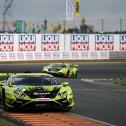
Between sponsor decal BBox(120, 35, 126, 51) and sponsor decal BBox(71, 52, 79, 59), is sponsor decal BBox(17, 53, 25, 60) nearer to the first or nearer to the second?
sponsor decal BBox(71, 52, 79, 59)

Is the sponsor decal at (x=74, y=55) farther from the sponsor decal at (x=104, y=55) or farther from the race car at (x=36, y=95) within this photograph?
the race car at (x=36, y=95)

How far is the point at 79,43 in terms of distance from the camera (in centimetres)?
6812

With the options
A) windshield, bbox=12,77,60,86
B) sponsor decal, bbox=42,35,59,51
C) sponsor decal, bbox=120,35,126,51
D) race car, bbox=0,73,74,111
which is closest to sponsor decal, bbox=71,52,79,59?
sponsor decal, bbox=42,35,59,51

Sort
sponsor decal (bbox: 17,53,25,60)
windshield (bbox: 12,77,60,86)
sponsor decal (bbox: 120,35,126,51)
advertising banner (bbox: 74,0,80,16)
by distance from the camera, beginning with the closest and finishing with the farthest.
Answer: windshield (bbox: 12,77,60,86) → sponsor decal (bbox: 17,53,25,60) → sponsor decal (bbox: 120,35,126,51) → advertising banner (bbox: 74,0,80,16)

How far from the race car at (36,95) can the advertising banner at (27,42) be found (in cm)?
4778

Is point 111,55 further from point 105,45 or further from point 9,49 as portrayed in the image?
point 9,49

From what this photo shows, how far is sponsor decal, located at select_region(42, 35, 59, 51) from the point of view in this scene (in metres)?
66.4

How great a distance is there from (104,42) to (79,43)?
136 inches

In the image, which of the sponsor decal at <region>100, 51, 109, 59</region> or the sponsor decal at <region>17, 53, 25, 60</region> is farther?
the sponsor decal at <region>100, 51, 109, 59</region>

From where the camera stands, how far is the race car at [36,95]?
16.9 m

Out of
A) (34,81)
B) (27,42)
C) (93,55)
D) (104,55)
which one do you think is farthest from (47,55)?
(34,81)

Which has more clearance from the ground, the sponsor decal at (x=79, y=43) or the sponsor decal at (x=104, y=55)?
the sponsor decal at (x=79, y=43)

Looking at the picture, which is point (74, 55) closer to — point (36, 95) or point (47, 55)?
point (47, 55)

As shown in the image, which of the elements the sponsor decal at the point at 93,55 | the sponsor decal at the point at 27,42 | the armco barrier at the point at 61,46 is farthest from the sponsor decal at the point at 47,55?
the sponsor decal at the point at 93,55
